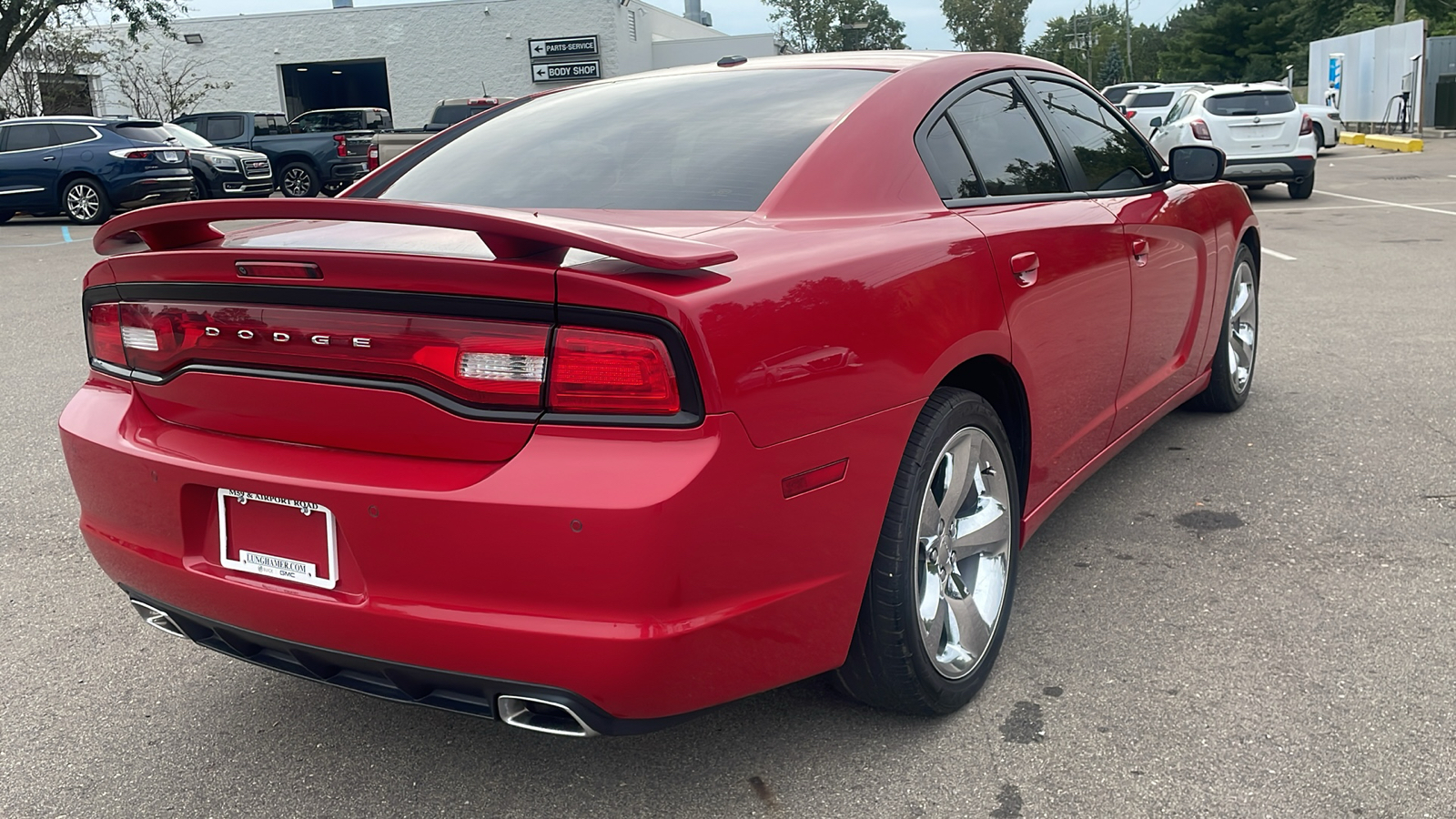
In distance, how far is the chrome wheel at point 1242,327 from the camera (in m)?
5.00

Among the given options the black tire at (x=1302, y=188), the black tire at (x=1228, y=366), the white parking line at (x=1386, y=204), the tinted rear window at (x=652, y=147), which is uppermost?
the tinted rear window at (x=652, y=147)

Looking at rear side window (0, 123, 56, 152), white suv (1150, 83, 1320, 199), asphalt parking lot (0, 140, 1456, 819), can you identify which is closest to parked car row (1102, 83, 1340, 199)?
white suv (1150, 83, 1320, 199)

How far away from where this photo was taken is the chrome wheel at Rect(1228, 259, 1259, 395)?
5.00 m

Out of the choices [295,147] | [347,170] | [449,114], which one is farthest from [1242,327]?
[449,114]

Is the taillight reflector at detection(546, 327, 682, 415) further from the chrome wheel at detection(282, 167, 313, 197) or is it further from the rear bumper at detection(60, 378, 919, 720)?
the chrome wheel at detection(282, 167, 313, 197)

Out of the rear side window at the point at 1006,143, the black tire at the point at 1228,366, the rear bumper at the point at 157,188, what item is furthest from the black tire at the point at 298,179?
the rear side window at the point at 1006,143

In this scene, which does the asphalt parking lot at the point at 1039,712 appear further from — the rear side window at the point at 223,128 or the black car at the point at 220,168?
the rear side window at the point at 223,128

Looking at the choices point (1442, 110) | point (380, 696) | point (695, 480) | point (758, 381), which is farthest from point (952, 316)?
point (1442, 110)

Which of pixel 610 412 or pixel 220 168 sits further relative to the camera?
pixel 220 168

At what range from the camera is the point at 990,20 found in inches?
3711

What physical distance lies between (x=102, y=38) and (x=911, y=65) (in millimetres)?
40078

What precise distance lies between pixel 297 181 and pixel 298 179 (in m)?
0.07

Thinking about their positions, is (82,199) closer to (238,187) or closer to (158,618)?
(238,187)

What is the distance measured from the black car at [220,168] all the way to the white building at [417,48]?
19.2 metres
